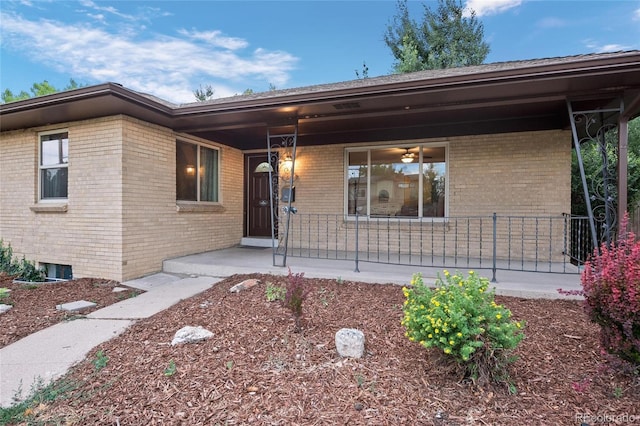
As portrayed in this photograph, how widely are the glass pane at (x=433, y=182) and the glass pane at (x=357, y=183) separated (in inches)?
51.1

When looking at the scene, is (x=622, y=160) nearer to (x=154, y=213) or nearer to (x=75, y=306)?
(x=154, y=213)

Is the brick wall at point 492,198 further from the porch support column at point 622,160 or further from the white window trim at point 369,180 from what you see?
the porch support column at point 622,160

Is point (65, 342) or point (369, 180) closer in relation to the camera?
point (65, 342)

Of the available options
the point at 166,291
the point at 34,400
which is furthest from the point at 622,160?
the point at 34,400

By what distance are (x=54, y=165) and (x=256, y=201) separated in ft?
13.8

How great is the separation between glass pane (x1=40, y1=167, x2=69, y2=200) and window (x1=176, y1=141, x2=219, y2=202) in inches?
78.8

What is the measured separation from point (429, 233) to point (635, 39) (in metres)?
10.7

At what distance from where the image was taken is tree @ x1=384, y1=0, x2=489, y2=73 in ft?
50.1

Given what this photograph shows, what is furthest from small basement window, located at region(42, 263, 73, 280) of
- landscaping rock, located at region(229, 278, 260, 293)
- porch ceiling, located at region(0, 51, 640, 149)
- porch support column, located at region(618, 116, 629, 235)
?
porch support column, located at region(618, 116, 629, 235)

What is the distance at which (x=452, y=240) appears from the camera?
6.88 metres

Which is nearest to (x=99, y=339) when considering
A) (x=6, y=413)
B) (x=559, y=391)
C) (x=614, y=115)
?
(x=6, y=413)

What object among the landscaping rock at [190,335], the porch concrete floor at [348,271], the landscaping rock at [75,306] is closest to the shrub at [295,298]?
the landscaping rock at [190,335]

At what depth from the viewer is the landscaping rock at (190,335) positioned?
3152 mm

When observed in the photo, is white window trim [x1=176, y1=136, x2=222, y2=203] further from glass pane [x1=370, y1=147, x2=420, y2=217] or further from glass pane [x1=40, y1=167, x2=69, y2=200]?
glass pane [x1=370, y1=147, x2=420, y2=217]
